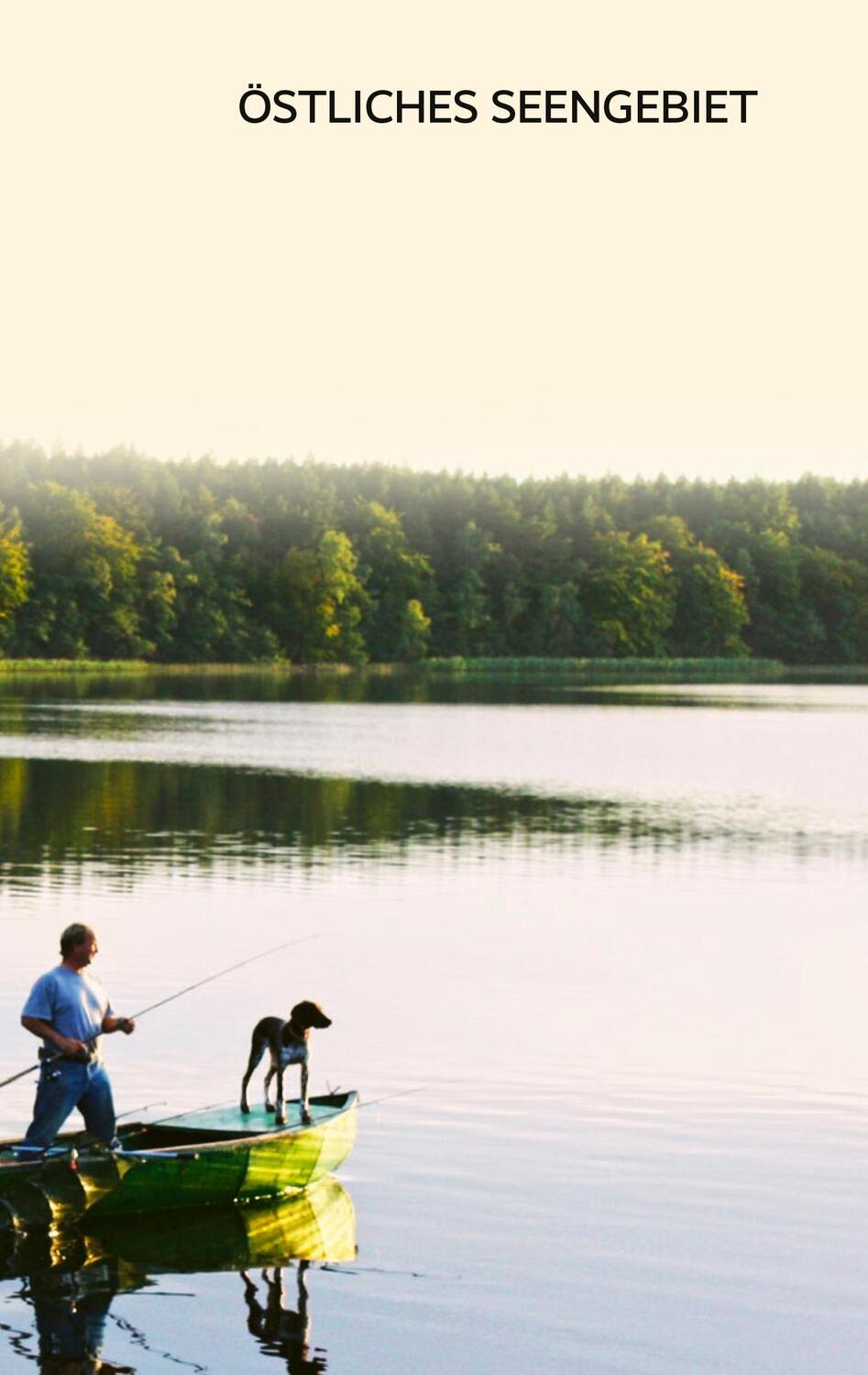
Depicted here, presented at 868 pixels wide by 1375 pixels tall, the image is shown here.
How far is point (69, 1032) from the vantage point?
14156mm

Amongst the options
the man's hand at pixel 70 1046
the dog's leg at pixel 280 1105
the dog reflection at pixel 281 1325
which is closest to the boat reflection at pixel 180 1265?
the dog reflection at pixel 281 1325

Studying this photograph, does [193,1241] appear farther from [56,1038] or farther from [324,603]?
[324,603]

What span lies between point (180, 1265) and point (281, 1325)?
1373 mm

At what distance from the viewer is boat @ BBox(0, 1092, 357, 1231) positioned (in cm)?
1393

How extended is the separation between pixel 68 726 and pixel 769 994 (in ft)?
194

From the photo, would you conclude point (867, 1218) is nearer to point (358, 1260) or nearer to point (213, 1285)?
point (358, 1260)

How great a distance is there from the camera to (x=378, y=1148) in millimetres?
16969

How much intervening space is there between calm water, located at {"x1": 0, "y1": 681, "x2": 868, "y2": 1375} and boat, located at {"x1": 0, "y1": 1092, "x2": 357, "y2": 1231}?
9.7 inches

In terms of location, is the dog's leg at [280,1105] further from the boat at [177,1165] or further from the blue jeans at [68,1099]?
the blue jeans at [68,1099]

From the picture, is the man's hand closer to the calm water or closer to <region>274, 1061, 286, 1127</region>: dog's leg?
the calm water

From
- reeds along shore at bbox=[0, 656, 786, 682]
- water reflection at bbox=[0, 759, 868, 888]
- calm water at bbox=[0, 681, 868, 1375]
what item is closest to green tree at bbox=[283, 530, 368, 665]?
reeds along shore at bbox=[0, 656, 786, 682]

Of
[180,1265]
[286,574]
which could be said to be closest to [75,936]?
[180,1265]

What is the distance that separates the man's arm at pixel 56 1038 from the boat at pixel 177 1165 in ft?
2.10

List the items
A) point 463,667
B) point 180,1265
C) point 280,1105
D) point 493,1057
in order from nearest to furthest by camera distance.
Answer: point 180,1265, point 280,1105, point 493,1057, point 463,667
